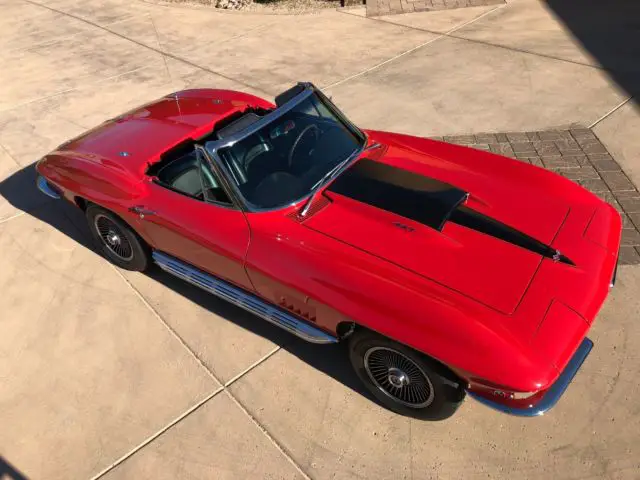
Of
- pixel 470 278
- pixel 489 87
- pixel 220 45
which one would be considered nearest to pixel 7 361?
pixel 470 278

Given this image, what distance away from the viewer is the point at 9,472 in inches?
126

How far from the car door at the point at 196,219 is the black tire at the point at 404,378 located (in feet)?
3.12

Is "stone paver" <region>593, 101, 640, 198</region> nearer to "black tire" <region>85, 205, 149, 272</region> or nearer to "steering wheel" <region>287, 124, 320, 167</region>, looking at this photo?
"steering wheel" <region>287, 124, 320, 167</region>

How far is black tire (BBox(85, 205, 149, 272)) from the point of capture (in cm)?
429

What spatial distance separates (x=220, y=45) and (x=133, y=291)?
628 centimetres

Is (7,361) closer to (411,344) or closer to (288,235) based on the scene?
(288,235)

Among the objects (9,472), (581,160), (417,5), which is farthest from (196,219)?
(417,5)

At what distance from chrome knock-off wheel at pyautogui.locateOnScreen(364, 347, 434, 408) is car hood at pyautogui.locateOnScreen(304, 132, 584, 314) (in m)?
0.53

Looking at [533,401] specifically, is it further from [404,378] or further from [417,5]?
[417,5]

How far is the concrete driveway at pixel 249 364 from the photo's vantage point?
10.2 feet

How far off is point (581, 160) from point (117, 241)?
4677mm

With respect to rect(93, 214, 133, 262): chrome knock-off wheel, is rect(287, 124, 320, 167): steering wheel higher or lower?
higher

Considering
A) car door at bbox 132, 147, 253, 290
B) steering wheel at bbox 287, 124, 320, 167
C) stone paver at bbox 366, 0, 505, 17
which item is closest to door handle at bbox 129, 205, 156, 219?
car door at bbox 132, 147, 253, 290

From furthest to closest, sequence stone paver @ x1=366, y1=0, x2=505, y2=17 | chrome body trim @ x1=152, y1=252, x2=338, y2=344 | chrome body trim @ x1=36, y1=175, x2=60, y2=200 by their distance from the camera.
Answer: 1. stone paver @ x1=366, y1=0, x2=505, y2=17
2. chrome body trim @ x1=36, y1=175, x2=60, y2=200
3. chrome body trim @ x1=152, y1=252, x2=338, y2=344
